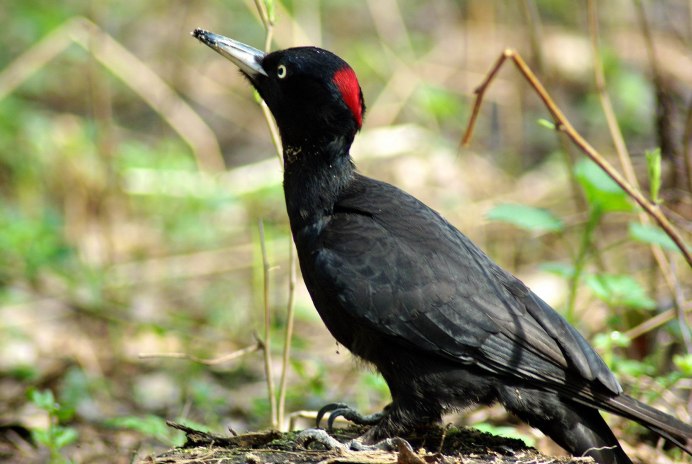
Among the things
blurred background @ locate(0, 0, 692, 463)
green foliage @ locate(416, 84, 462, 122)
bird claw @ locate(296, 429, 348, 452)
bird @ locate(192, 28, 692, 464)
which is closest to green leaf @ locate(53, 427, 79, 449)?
blurred background @ locate(0, 0, 692, 463)

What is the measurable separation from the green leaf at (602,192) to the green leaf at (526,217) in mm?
224

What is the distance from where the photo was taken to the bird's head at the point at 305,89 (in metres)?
4.16

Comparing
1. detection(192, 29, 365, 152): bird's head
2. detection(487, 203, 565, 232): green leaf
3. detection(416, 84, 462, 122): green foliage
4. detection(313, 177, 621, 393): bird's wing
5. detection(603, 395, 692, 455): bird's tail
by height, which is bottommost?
detection(603, 395, 692, 455): bird's tail

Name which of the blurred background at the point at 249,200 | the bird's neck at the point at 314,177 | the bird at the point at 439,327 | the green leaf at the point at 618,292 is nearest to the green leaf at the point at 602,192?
the blurred background at the point at 249,200

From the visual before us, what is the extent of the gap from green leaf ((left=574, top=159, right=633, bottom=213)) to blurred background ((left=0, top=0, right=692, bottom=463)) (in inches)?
0.5

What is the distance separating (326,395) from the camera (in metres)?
5.96

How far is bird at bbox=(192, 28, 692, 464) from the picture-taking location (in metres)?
3.72

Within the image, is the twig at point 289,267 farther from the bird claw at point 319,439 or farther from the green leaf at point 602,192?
the green leaf at point 602,192

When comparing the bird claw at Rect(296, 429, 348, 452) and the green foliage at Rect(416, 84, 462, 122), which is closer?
the bird claw at Rect(296, 429, 348, 452)

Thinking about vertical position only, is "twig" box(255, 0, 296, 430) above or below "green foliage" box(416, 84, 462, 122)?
below

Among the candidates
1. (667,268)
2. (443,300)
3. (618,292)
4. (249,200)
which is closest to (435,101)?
(249,200)

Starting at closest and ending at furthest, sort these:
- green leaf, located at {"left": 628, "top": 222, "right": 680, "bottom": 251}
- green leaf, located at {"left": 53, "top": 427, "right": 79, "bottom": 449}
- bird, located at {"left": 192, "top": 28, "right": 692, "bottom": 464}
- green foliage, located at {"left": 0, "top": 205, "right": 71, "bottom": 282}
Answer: bird, located at {"left": 192, "top": 28, "right": 692, "bottom": 464}, green leaf, located at {"left": 53, "top": 427, "right": 79, "bottom": 449}, green leaf, located at {"left": 628, "top": 222, "right": 680, "bottom": 251}, green foliage, located at {"left": 0, "top": 205, "right": 71, "bottom": 282}

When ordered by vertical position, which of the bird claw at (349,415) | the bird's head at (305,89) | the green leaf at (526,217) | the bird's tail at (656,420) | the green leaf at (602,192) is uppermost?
the bird's head at (305,89)

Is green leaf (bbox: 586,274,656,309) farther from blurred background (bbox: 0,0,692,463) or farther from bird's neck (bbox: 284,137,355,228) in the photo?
bird's neck (bbox: 284,137,355,228)
